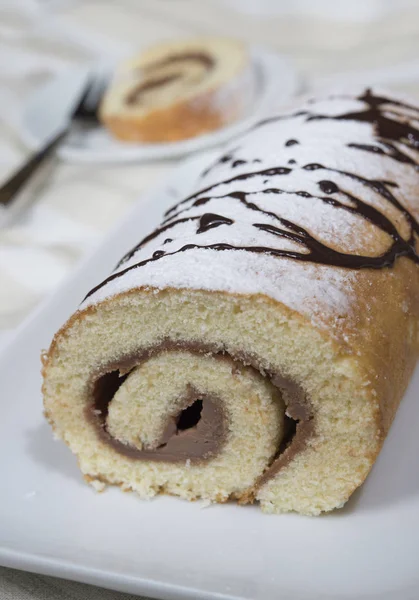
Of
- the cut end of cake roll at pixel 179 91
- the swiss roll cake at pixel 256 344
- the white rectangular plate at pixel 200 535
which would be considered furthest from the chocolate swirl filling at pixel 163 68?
the white rectangular plate at pixel 200 535

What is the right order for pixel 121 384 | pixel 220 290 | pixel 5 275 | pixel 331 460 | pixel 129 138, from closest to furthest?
1. pixel 220 290
2. pixel 331 460
3. pixel 121 384
4. pixel 5 275
5. pixel 129 138

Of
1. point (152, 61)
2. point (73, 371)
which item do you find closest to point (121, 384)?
point (73, 371)

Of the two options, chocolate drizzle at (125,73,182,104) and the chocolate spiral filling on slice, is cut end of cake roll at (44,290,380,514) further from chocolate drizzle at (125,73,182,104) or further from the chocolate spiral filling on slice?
chocolate drizzle at (125,73,182,104)

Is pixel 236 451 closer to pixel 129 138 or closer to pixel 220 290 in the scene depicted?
pixel 220 290

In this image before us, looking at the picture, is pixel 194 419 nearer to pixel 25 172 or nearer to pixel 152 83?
pixel 25 172

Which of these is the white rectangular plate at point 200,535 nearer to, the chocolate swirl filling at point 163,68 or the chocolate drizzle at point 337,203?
the chocolate drizzle at point 337,203
